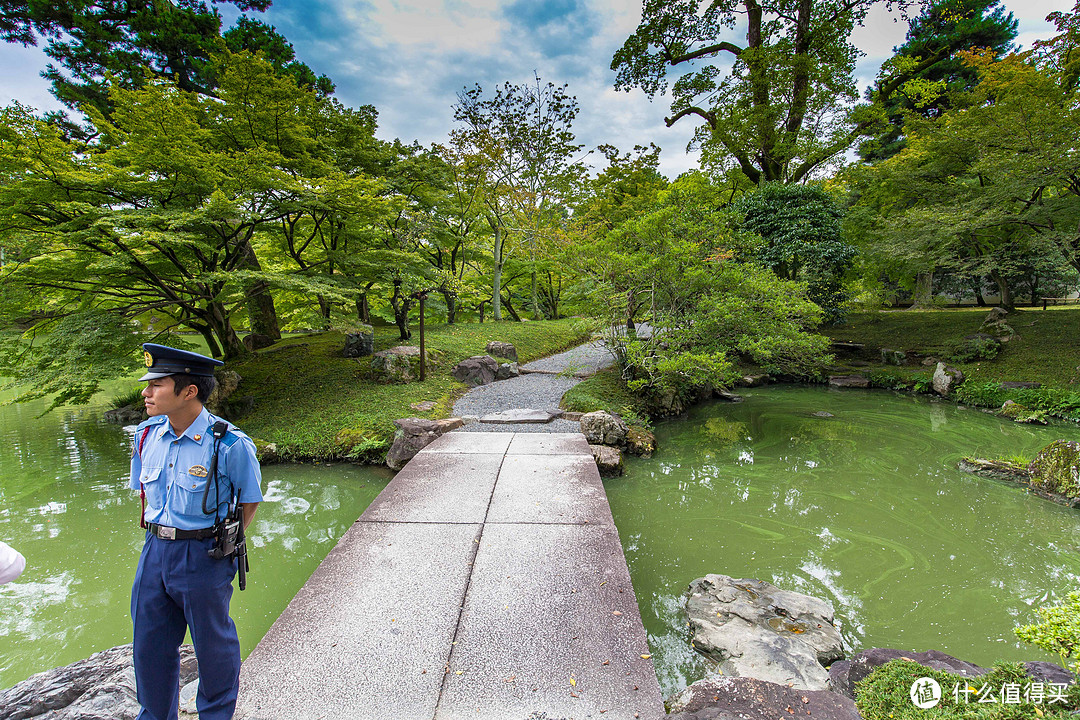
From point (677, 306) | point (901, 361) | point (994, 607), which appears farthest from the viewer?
point (901, 361)

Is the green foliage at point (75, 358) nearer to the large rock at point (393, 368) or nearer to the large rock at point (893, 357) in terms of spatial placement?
the large rock at point (393, 368)

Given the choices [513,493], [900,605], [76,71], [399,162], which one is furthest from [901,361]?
[76,71]

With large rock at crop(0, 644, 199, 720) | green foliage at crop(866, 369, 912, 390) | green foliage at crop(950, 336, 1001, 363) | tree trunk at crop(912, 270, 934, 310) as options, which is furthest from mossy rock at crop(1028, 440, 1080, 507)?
tree trunk at crop(912, 270, 934, 310)

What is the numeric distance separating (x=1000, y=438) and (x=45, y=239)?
14.2 metres

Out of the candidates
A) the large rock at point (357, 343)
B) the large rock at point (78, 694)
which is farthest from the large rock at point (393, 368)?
the large rock at point (78, 694)

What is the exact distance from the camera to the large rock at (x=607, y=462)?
5.52 metres

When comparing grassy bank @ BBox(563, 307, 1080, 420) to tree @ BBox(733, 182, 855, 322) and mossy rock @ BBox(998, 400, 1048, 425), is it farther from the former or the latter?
tree @ BBox(733, 182, 855, 322)

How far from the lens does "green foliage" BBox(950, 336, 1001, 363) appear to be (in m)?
9.95

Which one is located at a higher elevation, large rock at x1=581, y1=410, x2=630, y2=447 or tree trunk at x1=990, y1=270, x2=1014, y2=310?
tree trunk at x1=990, y1=270, x2=1014, y2=310

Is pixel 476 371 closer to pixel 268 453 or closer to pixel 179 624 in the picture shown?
pixel 268 453

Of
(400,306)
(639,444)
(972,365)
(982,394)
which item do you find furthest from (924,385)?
(400,306)

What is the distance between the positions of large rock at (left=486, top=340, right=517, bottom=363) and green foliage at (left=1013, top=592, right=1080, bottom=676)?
9.62 m

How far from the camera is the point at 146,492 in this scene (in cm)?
172

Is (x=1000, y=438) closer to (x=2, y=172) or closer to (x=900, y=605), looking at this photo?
(x=900, y=605)
